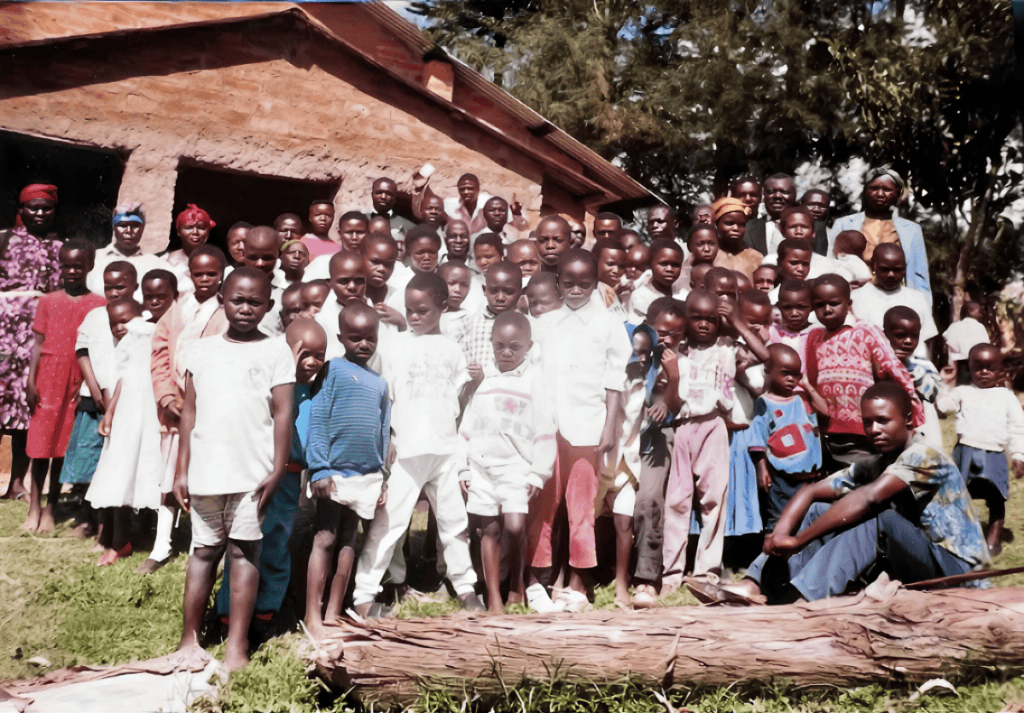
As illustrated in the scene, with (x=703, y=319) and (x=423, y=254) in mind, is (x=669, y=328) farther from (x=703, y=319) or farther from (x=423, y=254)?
(x=423, y=254)

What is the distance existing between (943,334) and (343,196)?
3232 mm

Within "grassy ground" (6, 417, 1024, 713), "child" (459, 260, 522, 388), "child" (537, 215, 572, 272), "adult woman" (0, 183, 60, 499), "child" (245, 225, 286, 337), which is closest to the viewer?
"grassy ground" (6, 417, 1024, 713)

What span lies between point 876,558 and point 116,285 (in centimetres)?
342

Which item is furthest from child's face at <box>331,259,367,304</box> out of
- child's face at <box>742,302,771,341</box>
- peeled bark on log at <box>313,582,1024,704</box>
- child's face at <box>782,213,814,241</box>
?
child's face at <box>782,213,814,241</box>

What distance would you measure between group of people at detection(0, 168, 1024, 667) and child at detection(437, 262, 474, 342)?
2 centimetres

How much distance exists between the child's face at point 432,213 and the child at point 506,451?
1011 mm

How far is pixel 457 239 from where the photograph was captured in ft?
14.6

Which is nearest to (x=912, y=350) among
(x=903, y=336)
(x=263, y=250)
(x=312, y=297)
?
(x=903, y=336)

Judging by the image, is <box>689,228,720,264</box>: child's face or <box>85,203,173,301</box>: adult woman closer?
<box>85,203,173,301</box>: adult woman

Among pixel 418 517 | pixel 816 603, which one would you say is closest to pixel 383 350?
pixel 418 517

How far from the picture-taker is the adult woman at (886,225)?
472 cm

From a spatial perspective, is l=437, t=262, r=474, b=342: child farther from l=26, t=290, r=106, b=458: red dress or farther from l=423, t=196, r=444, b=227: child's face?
l=26, t=290, r=106, b=458: red dress

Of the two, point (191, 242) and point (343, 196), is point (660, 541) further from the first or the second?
point (191, 242)

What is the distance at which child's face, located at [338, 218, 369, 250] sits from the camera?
179 inches
